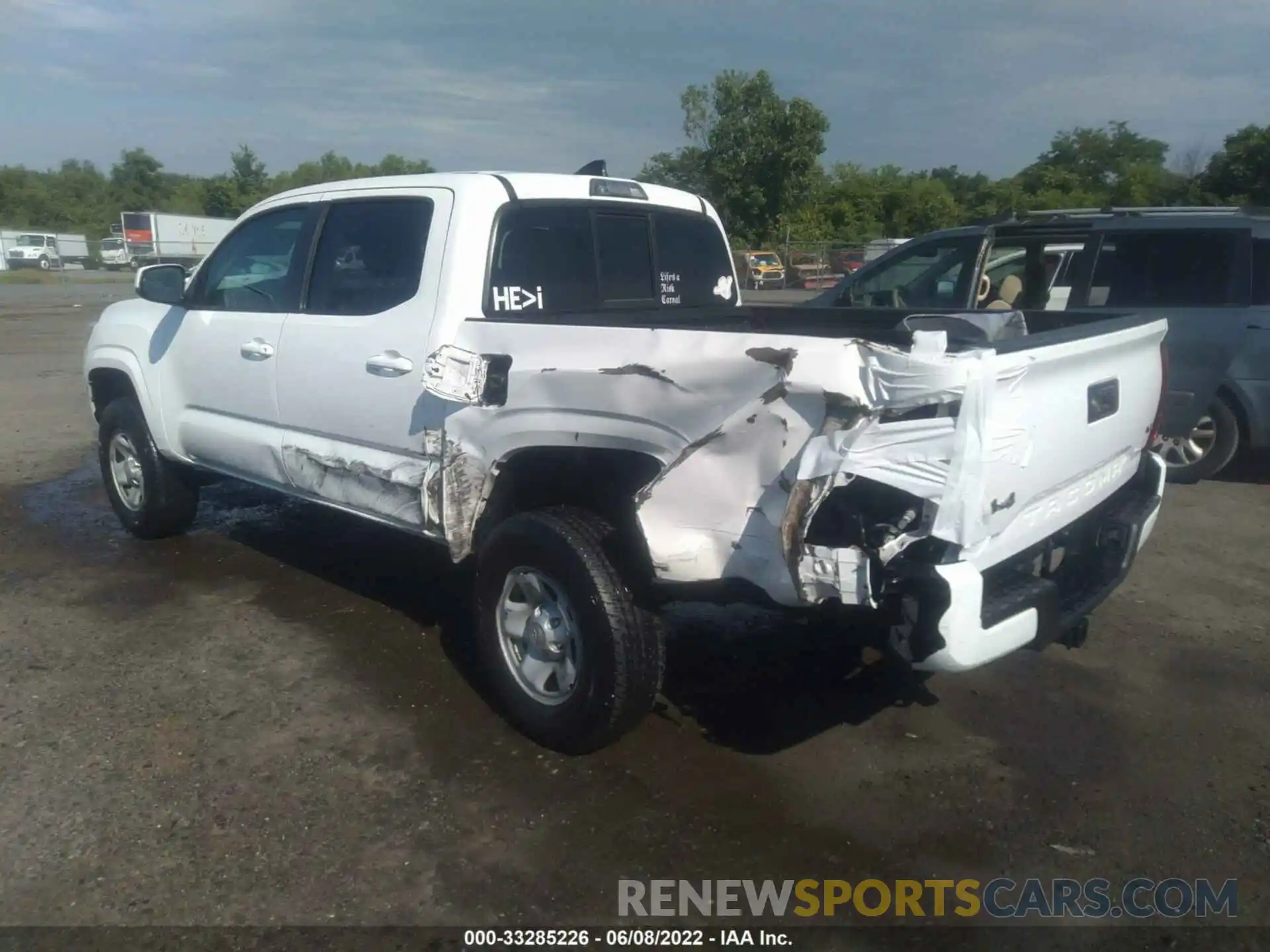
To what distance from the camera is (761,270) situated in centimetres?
3212

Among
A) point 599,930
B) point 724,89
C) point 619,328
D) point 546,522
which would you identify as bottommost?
point 599,930

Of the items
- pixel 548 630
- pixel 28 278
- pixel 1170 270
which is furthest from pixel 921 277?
pixel 28 278

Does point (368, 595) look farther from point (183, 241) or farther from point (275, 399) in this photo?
point (183, 241)

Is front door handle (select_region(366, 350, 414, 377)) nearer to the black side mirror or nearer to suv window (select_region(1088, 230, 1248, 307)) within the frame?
the black side mirror

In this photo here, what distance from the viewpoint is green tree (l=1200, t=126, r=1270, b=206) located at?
35.4 m

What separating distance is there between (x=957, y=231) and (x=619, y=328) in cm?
555

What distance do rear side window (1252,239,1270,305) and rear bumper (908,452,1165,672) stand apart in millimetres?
4098

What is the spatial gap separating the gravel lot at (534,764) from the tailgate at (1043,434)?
969 mm

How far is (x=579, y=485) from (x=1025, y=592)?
153 cm

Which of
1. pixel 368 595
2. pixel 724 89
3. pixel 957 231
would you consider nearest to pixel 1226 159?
pixel 724 89

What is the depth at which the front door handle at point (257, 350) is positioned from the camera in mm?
4863

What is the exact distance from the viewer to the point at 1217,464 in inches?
298

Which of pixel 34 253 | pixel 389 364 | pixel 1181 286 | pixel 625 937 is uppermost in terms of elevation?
pixel 34 253

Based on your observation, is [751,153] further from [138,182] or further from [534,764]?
[138,182]
